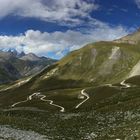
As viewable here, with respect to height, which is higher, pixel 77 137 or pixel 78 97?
pixel 77 137

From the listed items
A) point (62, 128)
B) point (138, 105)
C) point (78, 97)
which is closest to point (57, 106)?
point (78, 97)

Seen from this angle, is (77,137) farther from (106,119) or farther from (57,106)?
(57,106)

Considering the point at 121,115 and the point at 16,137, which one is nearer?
the point at 16,137

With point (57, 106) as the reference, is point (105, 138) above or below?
above

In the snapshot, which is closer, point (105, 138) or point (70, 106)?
point (105, 138)

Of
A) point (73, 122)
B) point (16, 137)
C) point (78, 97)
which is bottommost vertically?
point (78, 97)

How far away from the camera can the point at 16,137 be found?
45.2m

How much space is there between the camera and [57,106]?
13338 centimetres

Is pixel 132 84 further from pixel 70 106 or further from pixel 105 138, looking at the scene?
pixel 105 138

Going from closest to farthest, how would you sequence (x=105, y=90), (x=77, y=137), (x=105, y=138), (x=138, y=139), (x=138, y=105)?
(x=138, y=139) < (x=105, y=138) < (x=77, y=137) < (x=138, y=105) < (x=105, y=90)

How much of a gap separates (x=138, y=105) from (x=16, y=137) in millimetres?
38911

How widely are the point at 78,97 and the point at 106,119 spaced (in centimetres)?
8209

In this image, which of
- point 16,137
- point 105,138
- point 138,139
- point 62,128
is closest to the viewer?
point 138,139

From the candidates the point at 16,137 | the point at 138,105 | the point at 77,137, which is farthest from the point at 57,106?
the point at 16,137
